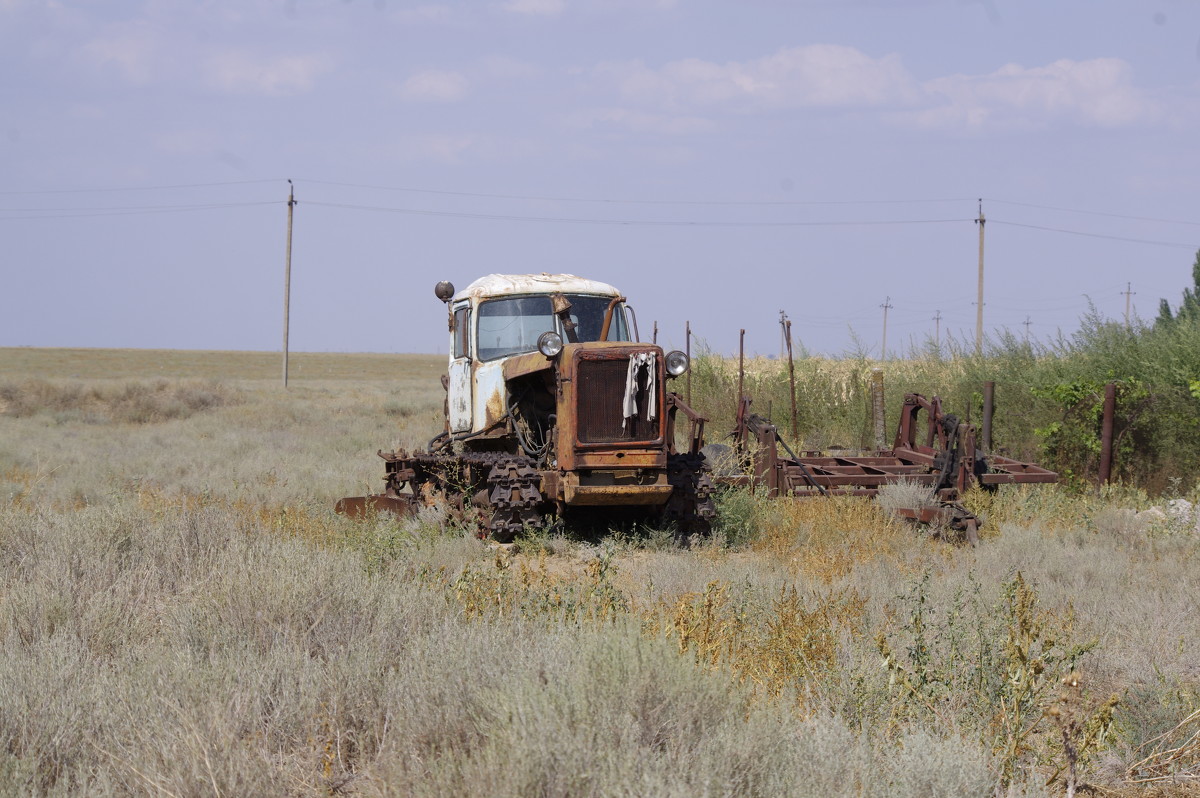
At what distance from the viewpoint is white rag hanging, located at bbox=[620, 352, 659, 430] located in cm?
920

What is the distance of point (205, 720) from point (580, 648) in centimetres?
145

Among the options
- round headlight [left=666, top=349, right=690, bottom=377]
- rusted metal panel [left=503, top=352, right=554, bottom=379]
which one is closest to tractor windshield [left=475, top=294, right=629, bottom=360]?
rusted metal panel [left=503, top=352, right=554, bottom=379]

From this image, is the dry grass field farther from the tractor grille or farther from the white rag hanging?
the white rag hanging

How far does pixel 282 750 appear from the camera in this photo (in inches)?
158

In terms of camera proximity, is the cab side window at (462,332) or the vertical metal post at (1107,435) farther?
the vertical metal post at (1107,435)

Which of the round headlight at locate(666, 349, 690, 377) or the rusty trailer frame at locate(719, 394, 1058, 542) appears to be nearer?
the round headlight at locate(666, 349, 690, 377)

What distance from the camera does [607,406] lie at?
932cm

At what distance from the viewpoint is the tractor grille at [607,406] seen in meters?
9.26

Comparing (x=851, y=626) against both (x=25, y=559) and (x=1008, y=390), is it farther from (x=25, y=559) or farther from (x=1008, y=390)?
(x=1008, y=390)

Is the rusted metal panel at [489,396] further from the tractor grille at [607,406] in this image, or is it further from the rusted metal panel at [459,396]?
the tractor grille at [607,406]

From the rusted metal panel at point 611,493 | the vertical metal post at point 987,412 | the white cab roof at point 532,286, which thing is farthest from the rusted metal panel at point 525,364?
the vertical metal post at point 987,412

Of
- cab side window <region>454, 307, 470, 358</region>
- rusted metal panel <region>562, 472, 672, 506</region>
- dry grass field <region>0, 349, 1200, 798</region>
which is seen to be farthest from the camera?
cab side window <region>454, 307, 470, 358</region>

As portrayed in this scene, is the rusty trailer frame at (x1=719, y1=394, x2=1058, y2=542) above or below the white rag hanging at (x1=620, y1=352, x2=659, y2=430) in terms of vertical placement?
below

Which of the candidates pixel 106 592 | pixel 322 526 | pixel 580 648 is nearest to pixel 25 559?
pixel 106 592
